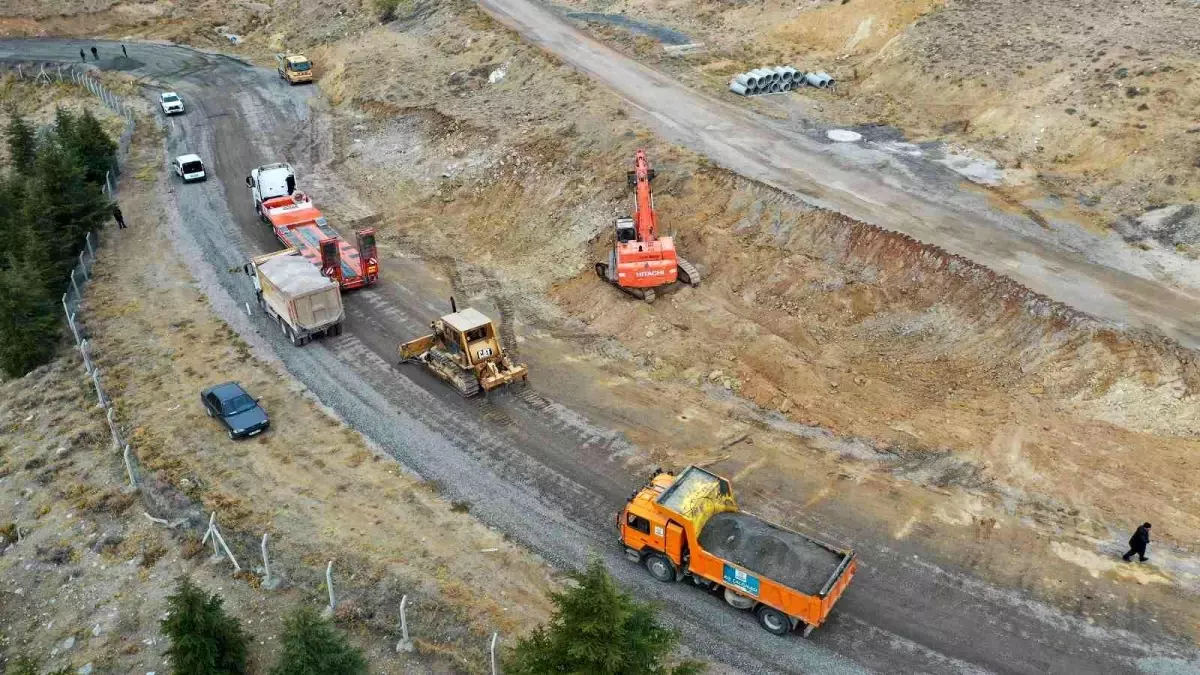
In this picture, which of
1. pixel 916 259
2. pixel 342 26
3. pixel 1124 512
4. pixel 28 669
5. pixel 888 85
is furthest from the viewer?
pixel 342 26

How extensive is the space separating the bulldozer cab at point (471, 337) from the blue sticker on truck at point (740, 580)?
11.6 meters

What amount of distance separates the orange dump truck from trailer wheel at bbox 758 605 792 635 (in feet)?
0.07

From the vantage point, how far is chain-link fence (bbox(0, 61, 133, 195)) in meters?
53.4

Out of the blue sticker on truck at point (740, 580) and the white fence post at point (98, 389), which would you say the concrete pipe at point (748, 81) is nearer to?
the blue sticker on truck at point (740, 580)

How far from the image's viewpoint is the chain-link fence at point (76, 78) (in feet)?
175

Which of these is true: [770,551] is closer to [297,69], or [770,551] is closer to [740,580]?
[740,580]

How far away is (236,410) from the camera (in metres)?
25.7

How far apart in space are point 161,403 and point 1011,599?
25491mm

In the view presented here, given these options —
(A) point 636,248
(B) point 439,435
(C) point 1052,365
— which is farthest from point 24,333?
(C) point 1052,365

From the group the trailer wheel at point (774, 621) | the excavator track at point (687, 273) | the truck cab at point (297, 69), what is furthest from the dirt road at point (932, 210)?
the truck cab at point (297, 69)

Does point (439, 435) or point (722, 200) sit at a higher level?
point (722, 200)

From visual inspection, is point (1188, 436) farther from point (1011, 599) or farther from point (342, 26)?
point (342, 26)

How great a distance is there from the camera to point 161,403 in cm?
2744

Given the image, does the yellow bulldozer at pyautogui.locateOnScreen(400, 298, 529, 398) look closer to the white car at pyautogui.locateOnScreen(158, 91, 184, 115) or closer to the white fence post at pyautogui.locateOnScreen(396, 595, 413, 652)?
the white fence post at pyautogui.locateOnScreen(396, 595, 413, 652)
